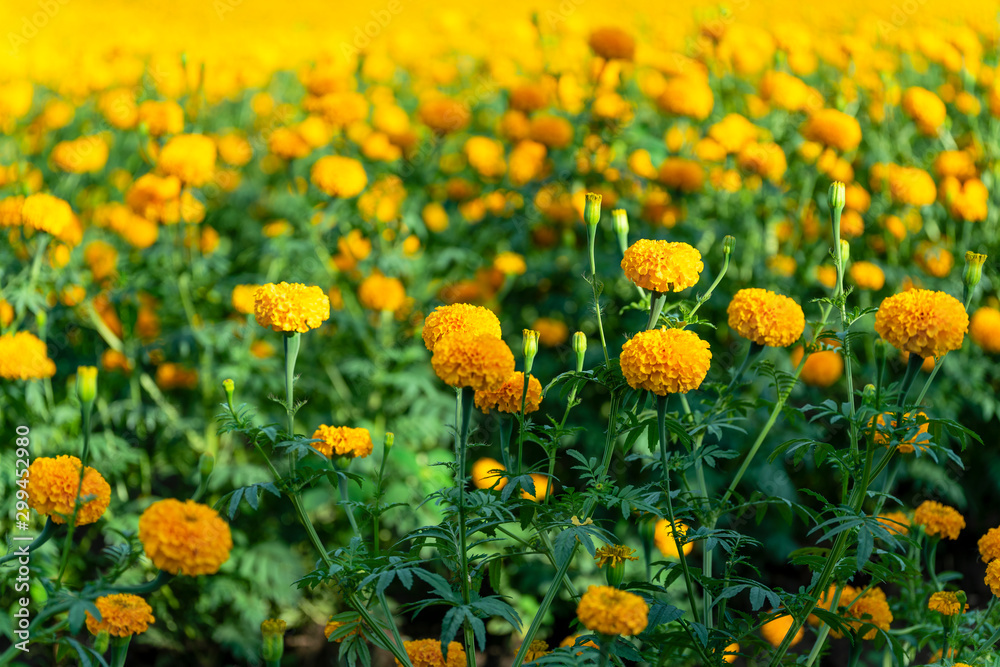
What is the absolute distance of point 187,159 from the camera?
3.07 metres

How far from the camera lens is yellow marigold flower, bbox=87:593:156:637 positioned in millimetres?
1470

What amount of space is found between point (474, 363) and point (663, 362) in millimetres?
338

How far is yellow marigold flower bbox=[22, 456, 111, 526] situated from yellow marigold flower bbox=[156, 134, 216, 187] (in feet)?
5.78

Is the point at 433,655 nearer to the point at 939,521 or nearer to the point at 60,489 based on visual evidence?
the point at 60,489

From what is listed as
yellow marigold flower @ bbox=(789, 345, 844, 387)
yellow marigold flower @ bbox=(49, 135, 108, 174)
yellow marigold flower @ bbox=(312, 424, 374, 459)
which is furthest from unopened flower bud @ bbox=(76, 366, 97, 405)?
yellow marigold flower @ bbox=(789, 345, 844, 387)

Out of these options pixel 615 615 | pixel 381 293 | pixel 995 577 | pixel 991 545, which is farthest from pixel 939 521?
pixel 381 293

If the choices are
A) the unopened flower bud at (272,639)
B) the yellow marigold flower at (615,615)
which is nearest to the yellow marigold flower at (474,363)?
the yellow marigold flower at (615,615)

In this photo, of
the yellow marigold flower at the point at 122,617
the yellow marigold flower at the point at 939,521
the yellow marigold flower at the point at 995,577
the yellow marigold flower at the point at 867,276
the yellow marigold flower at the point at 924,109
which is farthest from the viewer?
the yellow marigold flower at the point at 924,109

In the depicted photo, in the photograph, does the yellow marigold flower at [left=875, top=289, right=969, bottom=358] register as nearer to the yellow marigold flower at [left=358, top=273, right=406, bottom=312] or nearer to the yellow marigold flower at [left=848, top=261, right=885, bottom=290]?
the yellow marigold flower at [left=848, top=261, right=885, bottom=290]

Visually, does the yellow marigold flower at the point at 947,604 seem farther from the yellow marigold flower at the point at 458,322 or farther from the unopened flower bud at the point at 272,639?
the unopened flower bud at the point at 272,639

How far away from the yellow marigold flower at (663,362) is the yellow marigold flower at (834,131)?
2249mm

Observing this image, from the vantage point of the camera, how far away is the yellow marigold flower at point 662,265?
5.38 feet

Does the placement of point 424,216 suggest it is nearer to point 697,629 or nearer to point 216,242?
point 216,242

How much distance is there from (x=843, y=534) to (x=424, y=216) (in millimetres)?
2836
